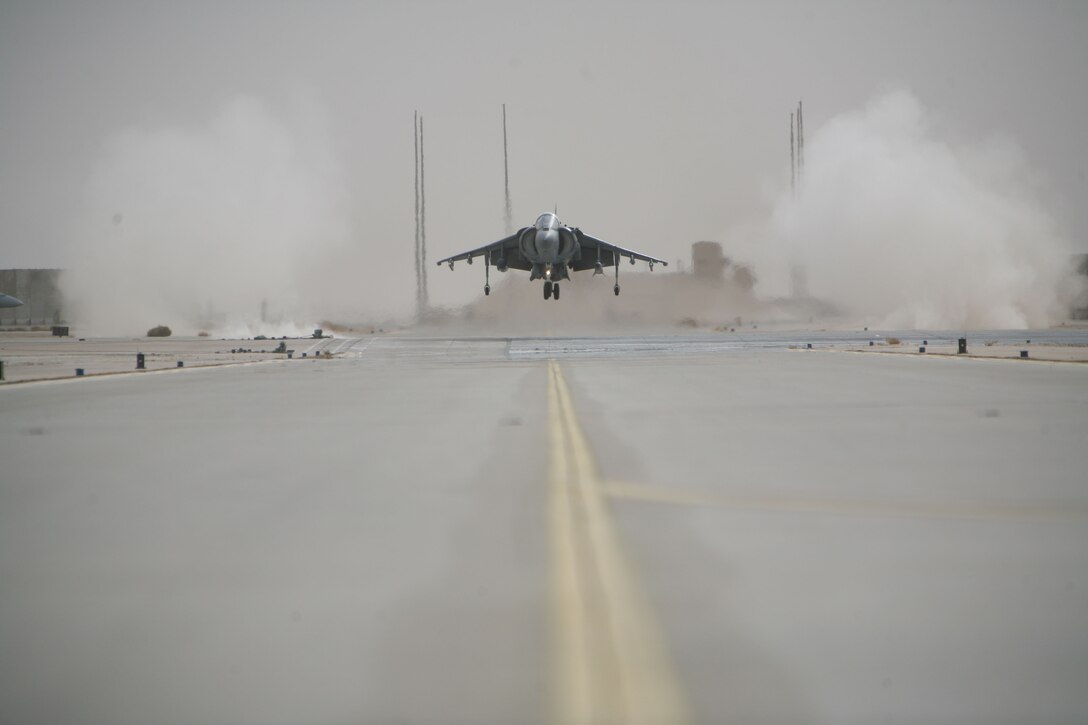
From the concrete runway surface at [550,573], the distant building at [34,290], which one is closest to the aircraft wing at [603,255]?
the concrete runway surface at [550,573]

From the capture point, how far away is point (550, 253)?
148 ft

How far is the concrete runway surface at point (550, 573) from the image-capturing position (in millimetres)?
3908

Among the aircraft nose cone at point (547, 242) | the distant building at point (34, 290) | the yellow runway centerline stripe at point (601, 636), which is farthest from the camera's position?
the distant building at point (34, 290)

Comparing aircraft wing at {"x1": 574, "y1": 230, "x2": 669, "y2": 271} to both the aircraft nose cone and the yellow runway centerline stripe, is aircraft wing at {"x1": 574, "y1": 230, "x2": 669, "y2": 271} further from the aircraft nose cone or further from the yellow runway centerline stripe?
the yellow runway centerline stripe

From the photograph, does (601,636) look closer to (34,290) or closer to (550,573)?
(550,573)

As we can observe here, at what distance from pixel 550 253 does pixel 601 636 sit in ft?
134

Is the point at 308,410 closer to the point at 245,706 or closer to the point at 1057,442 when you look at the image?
the point at 1057,442

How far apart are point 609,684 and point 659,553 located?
237cm

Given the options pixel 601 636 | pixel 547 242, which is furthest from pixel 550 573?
pixel 547 242

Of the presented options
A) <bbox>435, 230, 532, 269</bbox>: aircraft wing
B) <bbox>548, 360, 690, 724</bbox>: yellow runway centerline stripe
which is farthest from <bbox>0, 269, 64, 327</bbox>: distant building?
<bbox>548, 360, 690, 724</bbox>: yellow runway centerline stripe

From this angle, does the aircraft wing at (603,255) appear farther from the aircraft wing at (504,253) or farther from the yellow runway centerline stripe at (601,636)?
the yellow runway centerline stripe at (601,636)

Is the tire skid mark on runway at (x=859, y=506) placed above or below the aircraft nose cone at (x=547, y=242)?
below

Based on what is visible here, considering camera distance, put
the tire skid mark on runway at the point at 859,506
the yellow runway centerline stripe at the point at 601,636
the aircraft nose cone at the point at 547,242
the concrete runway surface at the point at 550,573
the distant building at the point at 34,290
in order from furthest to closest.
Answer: the distant building at the point at 34,290 < the aircraft nose cone at the point at 547,242 < the tire skid mark on runway at the point at 859,506 < the concrete runway surface at the point at 550,573 < the yellow runway centerline stripe at the point at 601,636

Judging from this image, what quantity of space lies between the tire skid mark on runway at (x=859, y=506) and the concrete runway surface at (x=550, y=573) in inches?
1.9
